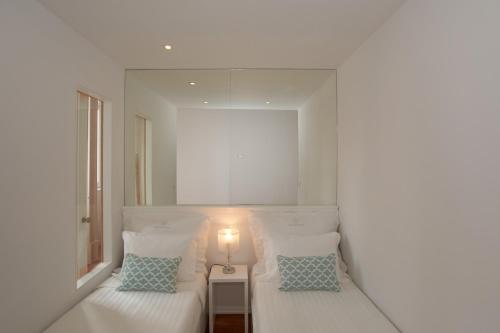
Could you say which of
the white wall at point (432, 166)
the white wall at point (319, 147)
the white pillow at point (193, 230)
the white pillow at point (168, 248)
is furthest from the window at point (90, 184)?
the white wall at point (432, 166)

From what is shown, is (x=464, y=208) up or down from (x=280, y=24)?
down

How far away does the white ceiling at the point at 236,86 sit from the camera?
2.99m

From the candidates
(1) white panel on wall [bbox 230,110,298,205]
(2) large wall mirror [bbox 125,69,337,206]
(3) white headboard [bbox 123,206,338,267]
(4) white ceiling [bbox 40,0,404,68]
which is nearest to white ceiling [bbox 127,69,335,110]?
(2) large wall mirror [bbox 125,69,337,206]

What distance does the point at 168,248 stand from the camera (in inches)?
100

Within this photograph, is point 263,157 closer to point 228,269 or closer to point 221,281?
point 228,269

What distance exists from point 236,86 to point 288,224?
4.66 feet

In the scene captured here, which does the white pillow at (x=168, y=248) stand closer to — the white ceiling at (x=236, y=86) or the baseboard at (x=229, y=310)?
the baseboard at (x=229, y=310)

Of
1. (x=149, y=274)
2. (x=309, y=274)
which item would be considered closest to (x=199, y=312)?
(x=149, y=274)

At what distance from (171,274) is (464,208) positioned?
1.94 metres

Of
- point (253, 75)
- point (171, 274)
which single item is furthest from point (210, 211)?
point (253, 75)

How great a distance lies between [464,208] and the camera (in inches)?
51.4

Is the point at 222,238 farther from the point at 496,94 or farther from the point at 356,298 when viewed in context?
the point at 496,94

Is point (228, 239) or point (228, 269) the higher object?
point (228, 239)

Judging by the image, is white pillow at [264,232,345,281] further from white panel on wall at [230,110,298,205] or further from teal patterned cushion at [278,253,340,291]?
white panel on wall at [230,110,298,205]
